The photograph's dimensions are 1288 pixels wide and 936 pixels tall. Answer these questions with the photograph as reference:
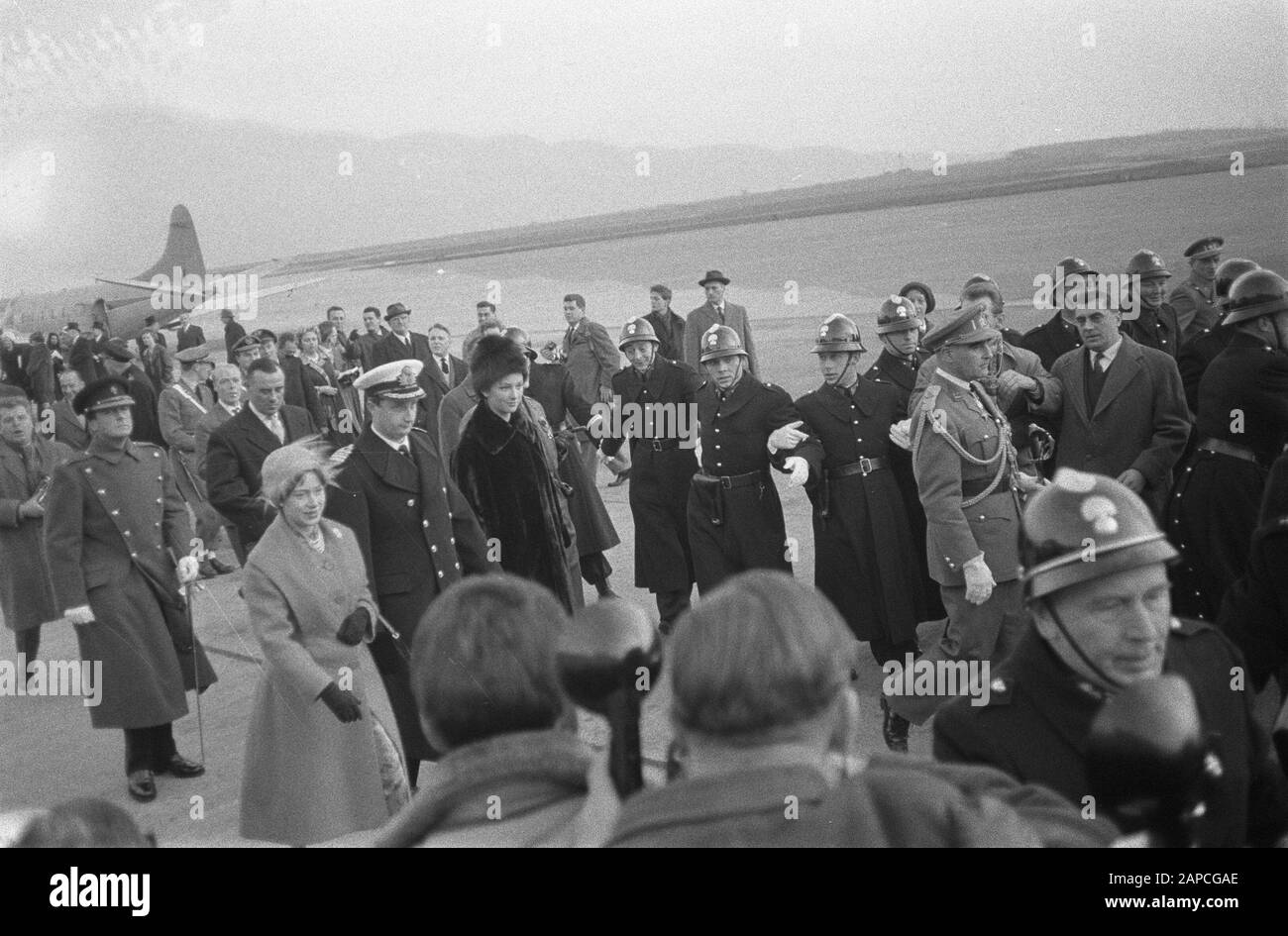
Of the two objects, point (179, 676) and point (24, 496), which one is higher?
point (24, 496)

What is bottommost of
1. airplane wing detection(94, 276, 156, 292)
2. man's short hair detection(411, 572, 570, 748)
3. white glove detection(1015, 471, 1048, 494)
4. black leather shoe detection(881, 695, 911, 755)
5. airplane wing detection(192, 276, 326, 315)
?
black leather shoe detection(881, 695, 911, 755)

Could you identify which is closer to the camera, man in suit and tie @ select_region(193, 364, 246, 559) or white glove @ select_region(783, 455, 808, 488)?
white glove @ select_region(783, 455, 808, 488)

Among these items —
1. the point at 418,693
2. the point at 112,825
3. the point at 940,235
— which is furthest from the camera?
the point at 940,235

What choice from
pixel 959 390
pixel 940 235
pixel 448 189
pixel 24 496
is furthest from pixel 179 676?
pixel 448 189

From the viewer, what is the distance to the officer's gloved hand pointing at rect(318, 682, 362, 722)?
13.1 ft

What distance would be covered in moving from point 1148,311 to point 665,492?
3036 mm

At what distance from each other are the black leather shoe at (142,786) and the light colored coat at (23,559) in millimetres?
2217

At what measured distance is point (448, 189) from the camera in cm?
3931

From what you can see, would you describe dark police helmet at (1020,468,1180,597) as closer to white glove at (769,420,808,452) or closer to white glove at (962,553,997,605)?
white glove at (962,553,997,605)

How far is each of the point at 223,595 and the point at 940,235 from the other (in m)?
26.5

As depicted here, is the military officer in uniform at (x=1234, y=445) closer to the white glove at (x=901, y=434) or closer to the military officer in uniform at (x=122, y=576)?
the white glove at (x=901, y=434)

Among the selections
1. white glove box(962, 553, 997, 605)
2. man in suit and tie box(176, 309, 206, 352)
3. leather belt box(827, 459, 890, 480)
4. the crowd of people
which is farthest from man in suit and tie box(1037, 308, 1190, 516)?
man in suit and tie box(176, 309, 206, 352)
